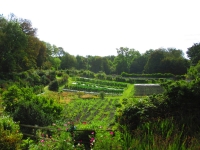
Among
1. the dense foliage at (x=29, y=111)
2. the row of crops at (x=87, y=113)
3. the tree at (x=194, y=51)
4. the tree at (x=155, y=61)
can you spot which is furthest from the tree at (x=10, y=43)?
the tree at (x=194, y=51)

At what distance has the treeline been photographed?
33156mm

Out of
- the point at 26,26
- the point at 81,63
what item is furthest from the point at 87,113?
the point at 81,63

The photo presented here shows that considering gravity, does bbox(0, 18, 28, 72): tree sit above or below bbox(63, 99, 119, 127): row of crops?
above

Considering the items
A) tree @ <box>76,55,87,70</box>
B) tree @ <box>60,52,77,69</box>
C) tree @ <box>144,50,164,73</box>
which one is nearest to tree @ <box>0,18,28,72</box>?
tree @ <box>144,50,164,73</box>

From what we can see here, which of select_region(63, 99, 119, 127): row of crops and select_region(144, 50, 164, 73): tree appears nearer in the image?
select_region(63, 99, 119, 127): row of crops

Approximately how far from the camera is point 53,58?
68.2 m

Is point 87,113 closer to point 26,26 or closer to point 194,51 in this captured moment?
point 26,26

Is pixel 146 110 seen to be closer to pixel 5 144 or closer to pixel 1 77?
pixel 5 144

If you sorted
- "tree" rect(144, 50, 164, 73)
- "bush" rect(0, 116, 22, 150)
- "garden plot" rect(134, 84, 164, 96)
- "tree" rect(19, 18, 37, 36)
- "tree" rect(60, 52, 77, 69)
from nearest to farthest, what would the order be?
"bush" rect(0, 116, 22, 150), "garden plot" rect(134, 84, 164, 96), "tree" rect(19, 18, 37, 36), "tree" rect(144, 50, 164, 73), "tree" rect(60, 52, 77, 69)

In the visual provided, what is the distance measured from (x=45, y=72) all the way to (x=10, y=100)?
2895 centimetres

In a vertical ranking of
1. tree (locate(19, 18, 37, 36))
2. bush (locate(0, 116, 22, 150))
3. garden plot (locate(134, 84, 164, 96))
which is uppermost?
tree (locate(19, 18, 37, 36))

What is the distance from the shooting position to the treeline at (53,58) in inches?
1305

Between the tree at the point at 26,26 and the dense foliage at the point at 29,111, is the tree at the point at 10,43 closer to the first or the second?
the tree at the point at 26,26

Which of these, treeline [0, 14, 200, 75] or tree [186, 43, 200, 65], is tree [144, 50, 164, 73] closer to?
treeline [0, 14, 200, 75]
